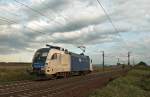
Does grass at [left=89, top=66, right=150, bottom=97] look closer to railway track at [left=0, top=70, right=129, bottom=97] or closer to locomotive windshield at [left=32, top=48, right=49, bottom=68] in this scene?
railway track at [left=0, top=70, right=129, bottom=97]

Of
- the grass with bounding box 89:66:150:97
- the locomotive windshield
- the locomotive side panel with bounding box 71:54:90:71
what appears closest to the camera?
the grass with bounding box 89:66:150:97

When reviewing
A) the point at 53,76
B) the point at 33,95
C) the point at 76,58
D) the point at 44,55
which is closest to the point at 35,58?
the point at 44,55

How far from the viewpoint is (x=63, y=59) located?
126ft

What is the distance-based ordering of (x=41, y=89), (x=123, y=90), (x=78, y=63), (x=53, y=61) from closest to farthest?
1. (x=41, y=89)
2. (x=123, y=90)
3. (x=53, y=61)
4. (x=78, y=63)


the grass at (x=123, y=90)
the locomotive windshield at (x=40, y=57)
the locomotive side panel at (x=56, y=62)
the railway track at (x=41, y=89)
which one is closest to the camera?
the railway track at (x=41, y=89)

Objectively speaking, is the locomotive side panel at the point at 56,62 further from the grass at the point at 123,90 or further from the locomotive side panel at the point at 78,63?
the grass at the point at 123,90

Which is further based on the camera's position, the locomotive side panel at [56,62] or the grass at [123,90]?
the locomotive side panel at [56,62]

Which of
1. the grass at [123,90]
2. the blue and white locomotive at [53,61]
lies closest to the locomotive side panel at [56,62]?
the blue and white locomotive at [53,61]

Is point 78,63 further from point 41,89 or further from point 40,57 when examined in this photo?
point 41,89

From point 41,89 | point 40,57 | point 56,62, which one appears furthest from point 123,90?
point 56,62

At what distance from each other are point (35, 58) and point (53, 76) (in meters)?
3.94

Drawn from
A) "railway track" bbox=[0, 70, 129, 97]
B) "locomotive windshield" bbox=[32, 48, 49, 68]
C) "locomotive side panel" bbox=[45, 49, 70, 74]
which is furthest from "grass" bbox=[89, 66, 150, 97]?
"locomotive windshield" bbox=[32, 48, 49, 68]

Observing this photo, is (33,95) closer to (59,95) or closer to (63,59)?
(59,95)

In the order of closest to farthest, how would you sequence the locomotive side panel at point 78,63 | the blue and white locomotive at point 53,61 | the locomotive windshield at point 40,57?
1. the blue and white locomotive at point 53,61
2. the locomotive windshield at point 40,57
3. the locomotive side panel at point 78,63
